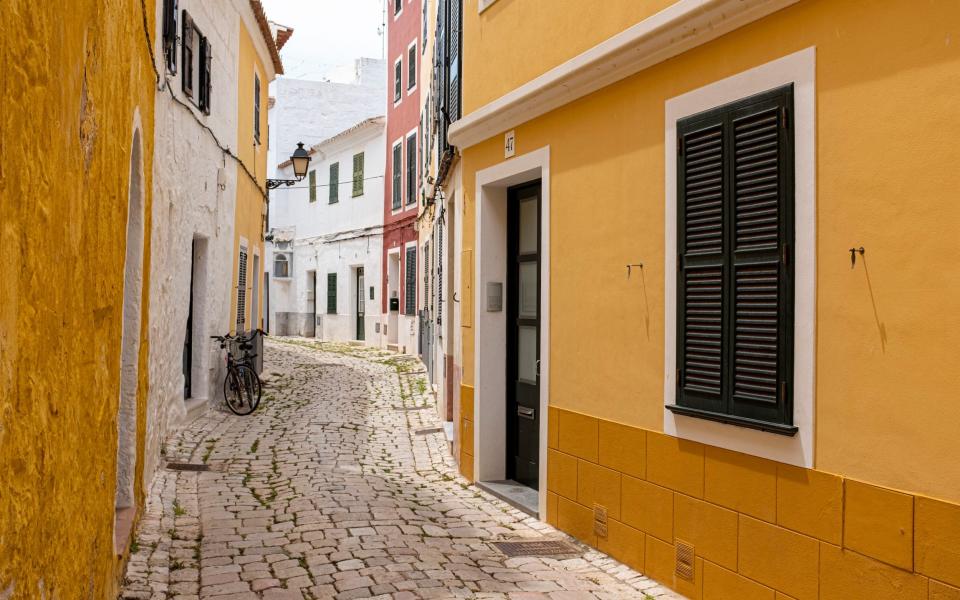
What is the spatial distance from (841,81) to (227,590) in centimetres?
427

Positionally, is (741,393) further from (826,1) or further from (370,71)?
(370,71)

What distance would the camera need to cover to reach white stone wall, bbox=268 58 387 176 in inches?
1342

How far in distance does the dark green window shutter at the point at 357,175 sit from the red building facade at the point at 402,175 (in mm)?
1859

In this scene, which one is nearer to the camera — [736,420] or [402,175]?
[736,420]

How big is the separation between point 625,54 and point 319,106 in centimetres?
3030

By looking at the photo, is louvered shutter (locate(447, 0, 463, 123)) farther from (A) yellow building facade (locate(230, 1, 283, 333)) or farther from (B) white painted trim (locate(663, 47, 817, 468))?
(B) white painted trim (locate(663, 47, 817, 468))

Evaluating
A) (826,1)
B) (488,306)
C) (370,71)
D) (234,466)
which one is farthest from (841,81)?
(370,71)

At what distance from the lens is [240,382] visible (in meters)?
12.4

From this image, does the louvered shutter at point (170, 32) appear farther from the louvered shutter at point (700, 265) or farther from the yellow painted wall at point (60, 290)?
the louvered shutter at point (700, 265)

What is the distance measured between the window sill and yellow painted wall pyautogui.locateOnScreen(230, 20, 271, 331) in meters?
9.88

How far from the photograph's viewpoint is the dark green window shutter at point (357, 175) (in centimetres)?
2677

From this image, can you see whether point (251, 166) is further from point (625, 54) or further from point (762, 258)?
point (762, 258)

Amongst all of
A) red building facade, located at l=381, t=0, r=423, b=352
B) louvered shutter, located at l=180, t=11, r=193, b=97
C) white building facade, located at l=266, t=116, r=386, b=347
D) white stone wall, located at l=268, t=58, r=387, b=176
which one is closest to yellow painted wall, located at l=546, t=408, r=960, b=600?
louvered shutter, located at l=180, t=11, r=193, b=97

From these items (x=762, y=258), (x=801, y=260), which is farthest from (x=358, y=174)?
(x=801, y=260)
